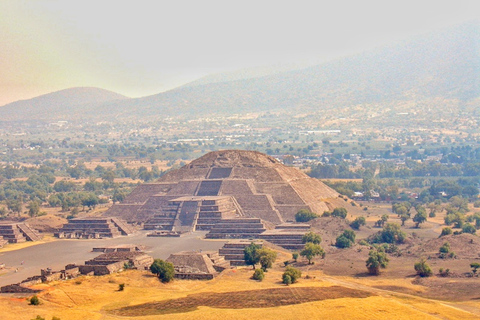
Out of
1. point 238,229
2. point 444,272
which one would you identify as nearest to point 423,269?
point 444,272

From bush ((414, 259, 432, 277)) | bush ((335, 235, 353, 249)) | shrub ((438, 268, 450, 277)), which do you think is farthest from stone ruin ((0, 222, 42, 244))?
shrub ((438, 268, 450, 277))

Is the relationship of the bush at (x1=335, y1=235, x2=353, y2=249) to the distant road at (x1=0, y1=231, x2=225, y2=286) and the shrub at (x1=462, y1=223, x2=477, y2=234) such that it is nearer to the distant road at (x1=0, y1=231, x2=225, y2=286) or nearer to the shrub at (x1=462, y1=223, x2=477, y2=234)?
the distant road at (x1=0, y1=231, x2=225, y2=286)

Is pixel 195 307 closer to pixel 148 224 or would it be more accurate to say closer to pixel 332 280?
pixel 332 280

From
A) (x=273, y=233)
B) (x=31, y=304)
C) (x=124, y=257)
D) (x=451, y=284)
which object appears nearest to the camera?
(x=31, y=304)

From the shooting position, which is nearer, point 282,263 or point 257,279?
point 257,279

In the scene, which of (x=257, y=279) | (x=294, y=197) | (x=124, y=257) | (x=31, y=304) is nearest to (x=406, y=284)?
(x=257, y=279)

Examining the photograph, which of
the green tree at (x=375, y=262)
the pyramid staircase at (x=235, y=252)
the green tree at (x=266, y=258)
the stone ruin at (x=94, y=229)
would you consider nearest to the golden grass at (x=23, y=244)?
the stone ruin at (x=94, y=229)

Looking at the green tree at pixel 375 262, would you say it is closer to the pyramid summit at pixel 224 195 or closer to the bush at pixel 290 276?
the bush at pixel 290 276

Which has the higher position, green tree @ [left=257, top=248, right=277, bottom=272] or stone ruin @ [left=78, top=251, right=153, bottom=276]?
stone ruin @ [left=78, top=251, right=153, bottom=276]
